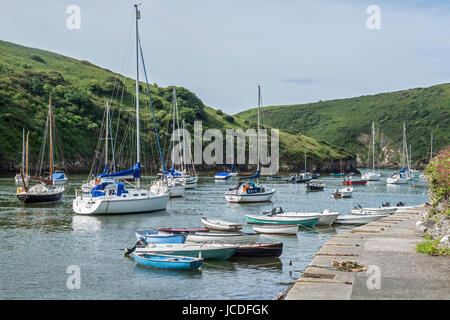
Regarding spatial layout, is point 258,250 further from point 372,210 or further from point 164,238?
point 372,210

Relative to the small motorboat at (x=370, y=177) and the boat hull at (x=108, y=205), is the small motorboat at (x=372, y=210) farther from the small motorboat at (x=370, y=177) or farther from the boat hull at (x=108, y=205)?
the small motorboat at (x=370, y=177)

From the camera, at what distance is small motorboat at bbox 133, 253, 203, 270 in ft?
68.8

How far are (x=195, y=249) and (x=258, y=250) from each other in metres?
3.22

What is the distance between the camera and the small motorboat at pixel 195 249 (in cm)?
2247

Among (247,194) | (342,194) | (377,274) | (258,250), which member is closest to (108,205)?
(247,194)

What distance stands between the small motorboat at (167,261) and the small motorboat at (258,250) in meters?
2.89

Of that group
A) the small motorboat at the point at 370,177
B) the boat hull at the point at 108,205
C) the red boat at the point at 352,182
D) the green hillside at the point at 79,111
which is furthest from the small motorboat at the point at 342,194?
the small motorboat at the point at 370,177

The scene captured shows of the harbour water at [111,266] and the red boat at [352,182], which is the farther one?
the red boat at [352,182]

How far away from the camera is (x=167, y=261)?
837 inches

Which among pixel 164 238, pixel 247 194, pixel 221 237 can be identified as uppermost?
pixel 247 194

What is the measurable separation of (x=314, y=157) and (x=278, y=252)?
472 feet

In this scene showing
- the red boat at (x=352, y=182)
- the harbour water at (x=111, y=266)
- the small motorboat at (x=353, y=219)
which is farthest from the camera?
the red boat at (x=352, y=182)

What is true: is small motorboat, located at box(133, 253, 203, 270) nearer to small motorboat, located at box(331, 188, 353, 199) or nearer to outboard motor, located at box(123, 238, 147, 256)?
outboard motor, located at box(123, 238, 147, 256)
